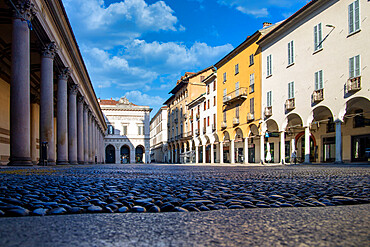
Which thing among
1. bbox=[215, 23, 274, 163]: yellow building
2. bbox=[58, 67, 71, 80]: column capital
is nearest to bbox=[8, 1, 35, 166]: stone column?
bbox=[58, 67, 71, 80]: column capital

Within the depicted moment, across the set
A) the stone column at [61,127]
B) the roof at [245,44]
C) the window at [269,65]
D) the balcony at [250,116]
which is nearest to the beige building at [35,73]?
the stone column at [61,127]

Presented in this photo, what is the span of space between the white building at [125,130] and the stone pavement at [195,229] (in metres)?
70.6

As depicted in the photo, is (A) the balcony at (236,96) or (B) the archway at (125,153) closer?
(A) the balcony at (236,96)

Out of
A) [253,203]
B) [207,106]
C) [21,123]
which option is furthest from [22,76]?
[207,106]

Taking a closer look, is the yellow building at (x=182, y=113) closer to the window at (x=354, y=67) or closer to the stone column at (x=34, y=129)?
the stone column at (x=34, y=129)

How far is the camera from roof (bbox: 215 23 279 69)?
31.2 meters

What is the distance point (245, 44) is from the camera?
34.0 m

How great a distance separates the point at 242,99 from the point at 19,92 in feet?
86.9

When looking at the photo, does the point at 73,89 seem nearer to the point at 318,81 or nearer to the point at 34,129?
the point at 34,129

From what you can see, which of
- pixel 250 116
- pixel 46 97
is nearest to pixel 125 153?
pixel 250 116

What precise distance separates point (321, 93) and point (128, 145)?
55418mm

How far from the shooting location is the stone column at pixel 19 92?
10.3m

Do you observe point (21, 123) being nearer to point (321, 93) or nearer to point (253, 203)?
point (253, 203)

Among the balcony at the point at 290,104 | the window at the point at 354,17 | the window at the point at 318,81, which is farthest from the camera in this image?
the balcony at the point at 290,104
